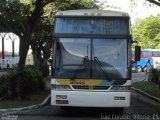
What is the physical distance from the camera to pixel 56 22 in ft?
55.6

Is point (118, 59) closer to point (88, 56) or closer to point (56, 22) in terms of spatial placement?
point (88, 56)

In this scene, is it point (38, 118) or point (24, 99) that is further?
point (24, 99)

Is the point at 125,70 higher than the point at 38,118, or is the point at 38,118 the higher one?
the point at 125,70

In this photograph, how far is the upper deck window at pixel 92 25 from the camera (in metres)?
16.9

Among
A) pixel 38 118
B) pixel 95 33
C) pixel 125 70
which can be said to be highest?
pixel 95 33

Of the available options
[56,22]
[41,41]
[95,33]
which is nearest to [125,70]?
[95,33]

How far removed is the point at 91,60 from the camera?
1656cm

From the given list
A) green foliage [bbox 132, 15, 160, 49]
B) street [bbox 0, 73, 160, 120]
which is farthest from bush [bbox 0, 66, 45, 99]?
green foliage [bbox 132, 15, 160, 49]

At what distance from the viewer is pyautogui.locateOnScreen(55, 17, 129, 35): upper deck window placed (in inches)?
665

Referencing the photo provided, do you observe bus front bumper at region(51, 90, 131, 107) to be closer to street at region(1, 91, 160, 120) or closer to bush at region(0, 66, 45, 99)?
street at region(1, 91, 160, 120)

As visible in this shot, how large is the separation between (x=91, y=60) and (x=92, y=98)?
127 cm

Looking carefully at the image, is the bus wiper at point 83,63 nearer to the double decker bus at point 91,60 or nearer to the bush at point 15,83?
the double decker bus at point 91,60

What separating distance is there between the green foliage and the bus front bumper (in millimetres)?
67925

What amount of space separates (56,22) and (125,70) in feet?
9.23
